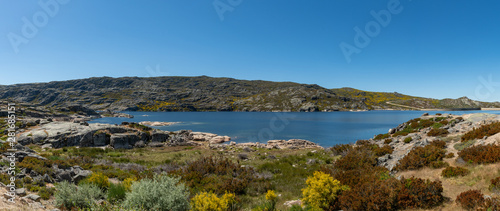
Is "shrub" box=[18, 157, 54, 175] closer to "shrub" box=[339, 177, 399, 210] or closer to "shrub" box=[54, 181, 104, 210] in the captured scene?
"shrub" box=[54, 181, 104, 210]

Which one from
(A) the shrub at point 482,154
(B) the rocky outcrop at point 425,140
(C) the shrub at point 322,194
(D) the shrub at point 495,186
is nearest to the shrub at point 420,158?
(B) the rocky outcrop at point 425,140

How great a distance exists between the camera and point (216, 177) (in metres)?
15.2

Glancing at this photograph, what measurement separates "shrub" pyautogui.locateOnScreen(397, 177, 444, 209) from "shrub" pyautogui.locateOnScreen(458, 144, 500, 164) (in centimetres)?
534

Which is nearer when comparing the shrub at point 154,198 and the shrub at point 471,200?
the shrub at point 471,200

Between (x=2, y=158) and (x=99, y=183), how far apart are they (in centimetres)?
777

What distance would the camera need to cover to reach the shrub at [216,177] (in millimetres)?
12508

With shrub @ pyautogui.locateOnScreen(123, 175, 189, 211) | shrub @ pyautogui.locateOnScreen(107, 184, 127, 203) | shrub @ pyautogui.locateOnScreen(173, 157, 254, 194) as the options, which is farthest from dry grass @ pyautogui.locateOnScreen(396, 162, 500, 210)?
shrub @ pyautogui.locateOnScreen(107, 184, 127, 203)

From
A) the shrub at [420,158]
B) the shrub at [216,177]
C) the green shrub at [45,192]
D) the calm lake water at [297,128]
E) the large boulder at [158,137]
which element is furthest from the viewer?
the calm lake water at [297,128]

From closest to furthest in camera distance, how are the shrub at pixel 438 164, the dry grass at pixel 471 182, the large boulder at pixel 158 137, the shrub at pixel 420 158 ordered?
the dry grass at pixel 471 182
the shrub at pixel 438 164
the shrub at pixel 420 158
the large boulder at pixel 158 137

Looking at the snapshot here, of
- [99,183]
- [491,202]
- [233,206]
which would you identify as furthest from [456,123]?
[99,183]

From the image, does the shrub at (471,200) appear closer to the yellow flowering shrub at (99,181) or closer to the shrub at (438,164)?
the shrub at (438,164)

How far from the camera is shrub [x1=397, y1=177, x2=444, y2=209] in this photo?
799 cm

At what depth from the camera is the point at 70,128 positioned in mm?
36031

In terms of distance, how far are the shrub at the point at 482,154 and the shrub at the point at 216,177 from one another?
13151mm
